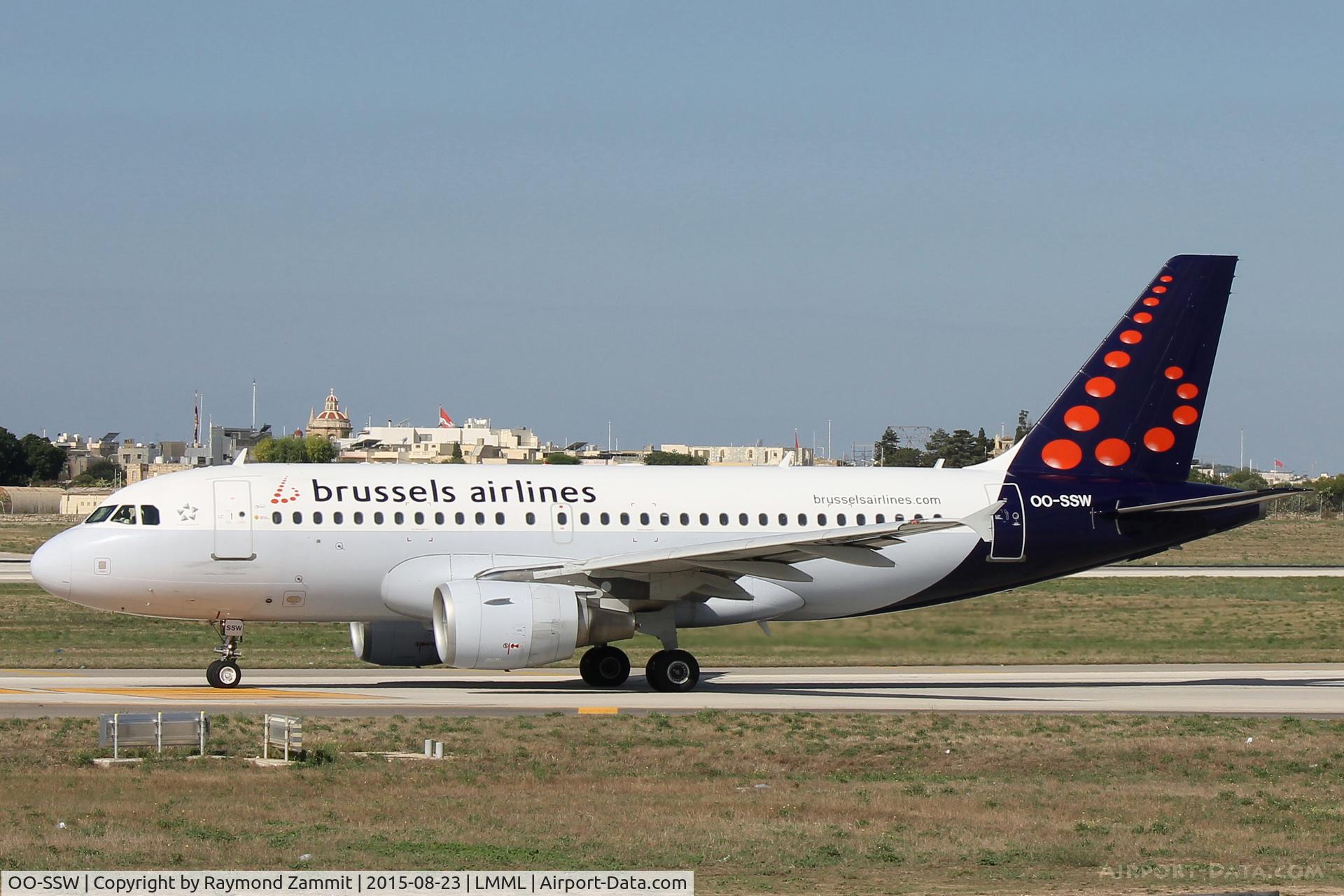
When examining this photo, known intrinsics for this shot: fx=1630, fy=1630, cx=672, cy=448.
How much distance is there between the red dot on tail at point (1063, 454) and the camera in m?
31.8

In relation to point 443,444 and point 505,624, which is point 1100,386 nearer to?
point 505,624

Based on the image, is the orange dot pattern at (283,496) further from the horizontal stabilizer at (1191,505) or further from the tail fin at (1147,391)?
the horizontal stabilizer at (1191,505)

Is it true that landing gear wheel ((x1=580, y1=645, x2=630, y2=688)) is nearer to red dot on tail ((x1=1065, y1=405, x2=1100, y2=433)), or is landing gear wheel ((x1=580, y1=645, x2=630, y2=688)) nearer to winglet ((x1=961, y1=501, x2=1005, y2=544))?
winglet ((x1=961, y1=501, x2=1005, y2=544))

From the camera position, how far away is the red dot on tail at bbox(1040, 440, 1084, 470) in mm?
31828

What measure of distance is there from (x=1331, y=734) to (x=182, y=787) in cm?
1608

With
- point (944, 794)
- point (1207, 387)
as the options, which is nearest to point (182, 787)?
point (944, 794)

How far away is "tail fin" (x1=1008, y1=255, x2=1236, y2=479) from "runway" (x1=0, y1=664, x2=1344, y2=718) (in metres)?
4.38

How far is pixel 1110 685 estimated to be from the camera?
3131cm

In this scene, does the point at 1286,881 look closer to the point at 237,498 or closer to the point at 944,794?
the point at 944,794

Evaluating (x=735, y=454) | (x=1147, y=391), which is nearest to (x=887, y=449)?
(x=735, y=454)

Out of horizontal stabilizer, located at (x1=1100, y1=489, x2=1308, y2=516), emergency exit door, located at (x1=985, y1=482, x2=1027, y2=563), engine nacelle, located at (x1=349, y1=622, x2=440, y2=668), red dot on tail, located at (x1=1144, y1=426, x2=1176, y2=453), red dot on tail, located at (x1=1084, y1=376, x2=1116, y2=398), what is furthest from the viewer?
red dot on tail, located at (x1=1084, y1=376, x2=1116, y2=398)

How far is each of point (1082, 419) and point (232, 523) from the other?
53.4 feet

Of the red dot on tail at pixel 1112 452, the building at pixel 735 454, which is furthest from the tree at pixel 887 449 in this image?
the red dot on tail at pixel 1112 452

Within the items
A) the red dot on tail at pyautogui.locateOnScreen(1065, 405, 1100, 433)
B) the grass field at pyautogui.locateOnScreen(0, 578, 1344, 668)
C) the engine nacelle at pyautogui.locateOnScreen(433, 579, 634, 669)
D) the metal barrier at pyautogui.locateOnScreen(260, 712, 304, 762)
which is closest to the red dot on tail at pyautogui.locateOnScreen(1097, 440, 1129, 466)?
the red dot on tail at pyautogui.locateOnScreen(1065, 405, 1100, 433)
